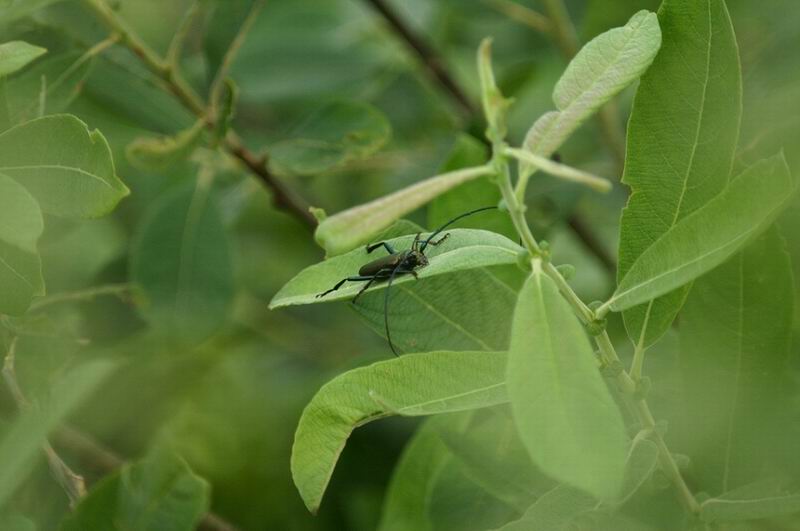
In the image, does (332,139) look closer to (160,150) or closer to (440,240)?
(160,150)

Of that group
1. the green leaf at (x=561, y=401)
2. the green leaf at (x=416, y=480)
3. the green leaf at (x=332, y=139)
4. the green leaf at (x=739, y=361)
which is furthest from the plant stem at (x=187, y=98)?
the green leaf at (x=561, y=401)

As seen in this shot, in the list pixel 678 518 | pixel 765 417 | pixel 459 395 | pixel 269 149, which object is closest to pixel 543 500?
pixel 459 395

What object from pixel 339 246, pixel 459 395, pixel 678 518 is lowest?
pixel 678 518

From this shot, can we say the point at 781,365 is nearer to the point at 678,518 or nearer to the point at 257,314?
the point at 678,518

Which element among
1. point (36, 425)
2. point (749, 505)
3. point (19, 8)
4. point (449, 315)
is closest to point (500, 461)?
point (449, 315)

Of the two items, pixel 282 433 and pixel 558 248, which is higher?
pixel 558 248

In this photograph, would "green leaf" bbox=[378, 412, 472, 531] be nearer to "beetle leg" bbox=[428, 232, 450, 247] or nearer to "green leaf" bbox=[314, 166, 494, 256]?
"beetle leg" bbox=[428, 232, 450, 247]

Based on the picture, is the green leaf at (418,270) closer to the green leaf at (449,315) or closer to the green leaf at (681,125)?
the green leaf at (449,315)
